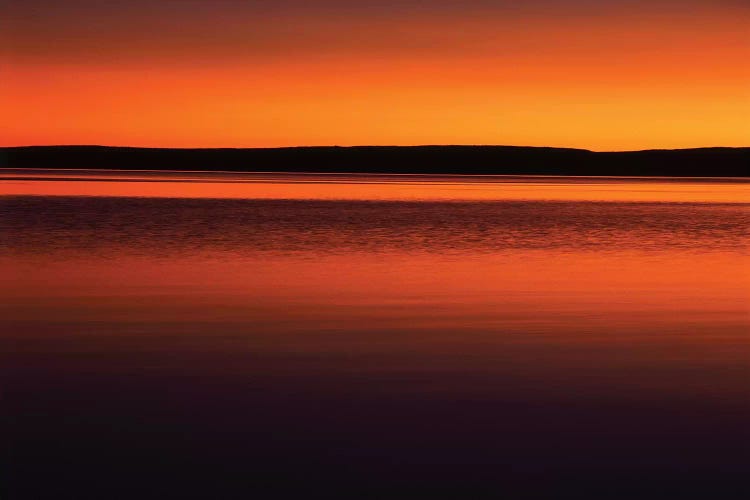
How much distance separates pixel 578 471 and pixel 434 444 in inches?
30.3

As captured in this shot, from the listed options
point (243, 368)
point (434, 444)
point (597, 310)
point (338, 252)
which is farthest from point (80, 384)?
point (338, 252)

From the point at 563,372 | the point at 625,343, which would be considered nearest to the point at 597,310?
the point at 625,343

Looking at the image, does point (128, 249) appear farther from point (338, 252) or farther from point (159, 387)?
point (159, 387)

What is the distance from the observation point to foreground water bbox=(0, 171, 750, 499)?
5.46m

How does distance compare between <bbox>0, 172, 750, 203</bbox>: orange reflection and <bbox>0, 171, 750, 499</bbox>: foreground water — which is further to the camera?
<bbox>0, 172, 750, 203</bbox>: orange reflection

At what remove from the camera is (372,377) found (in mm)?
7488

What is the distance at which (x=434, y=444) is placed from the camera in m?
5.90

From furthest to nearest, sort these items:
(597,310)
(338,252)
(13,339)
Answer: (338,252), (597,310), (13,339)

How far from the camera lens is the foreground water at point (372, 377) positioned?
17.9ft

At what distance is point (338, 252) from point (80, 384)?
1098 centimetres

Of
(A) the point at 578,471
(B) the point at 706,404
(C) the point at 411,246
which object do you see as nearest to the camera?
(A) the point at 578,471

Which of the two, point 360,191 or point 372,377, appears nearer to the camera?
point 372,377

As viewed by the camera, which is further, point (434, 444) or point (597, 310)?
point (597, 310)

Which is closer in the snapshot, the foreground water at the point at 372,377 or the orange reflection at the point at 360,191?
the foreground water at the point at 372,377
